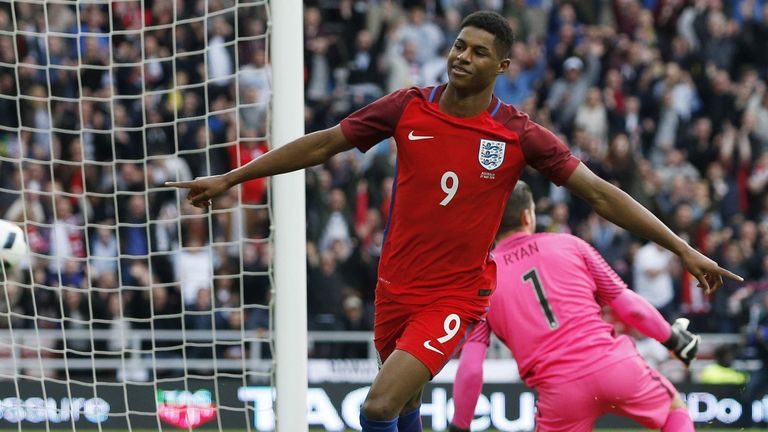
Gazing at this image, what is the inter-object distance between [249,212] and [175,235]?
2.80 ft

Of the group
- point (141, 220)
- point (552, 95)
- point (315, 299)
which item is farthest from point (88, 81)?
point (552, 95)

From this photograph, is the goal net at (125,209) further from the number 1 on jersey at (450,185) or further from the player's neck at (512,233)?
the number 1 on jersey at (450,185)

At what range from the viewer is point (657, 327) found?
23.2 feet

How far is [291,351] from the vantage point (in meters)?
6.93

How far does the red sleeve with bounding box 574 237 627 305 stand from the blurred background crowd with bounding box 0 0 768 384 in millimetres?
5312

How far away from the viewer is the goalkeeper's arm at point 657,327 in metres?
7.07

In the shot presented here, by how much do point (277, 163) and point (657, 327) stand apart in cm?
231

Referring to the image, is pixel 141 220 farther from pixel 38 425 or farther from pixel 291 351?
pixel 291 351

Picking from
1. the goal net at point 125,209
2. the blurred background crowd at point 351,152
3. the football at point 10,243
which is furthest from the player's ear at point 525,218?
the goal net at point 125,209

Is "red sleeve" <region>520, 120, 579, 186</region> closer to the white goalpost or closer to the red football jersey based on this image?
the red football jersey

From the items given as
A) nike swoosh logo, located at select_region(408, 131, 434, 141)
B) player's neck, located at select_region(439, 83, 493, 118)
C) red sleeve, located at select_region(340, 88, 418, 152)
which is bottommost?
nike swoosh logo, located at select_region(408, 131, 434, 141)

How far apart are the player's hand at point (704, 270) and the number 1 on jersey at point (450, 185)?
108cm

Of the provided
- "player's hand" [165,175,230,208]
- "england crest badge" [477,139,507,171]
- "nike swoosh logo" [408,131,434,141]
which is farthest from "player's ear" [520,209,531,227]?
"player's hand" [165,175,230,208]

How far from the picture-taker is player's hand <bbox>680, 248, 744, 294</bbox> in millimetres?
5961
